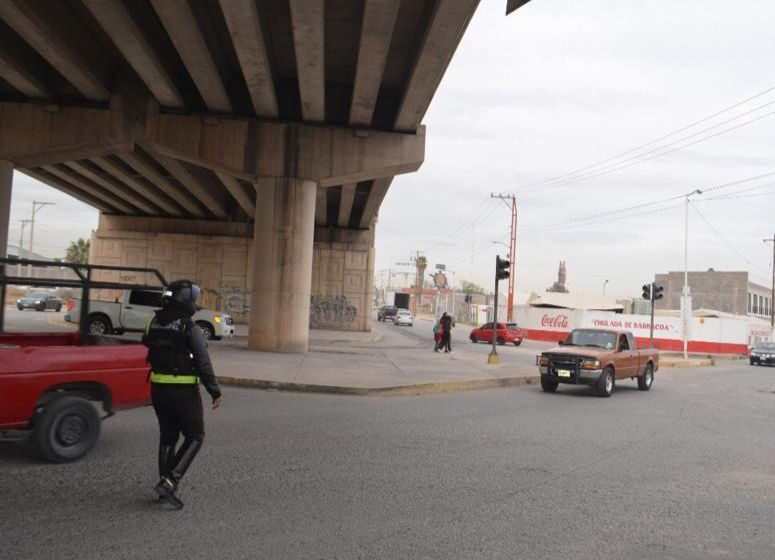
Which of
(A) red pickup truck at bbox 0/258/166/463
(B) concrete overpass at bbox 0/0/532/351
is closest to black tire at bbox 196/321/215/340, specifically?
(B) concrete overpass at bbox 0/0/532/351

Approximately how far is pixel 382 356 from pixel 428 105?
8.46 metres

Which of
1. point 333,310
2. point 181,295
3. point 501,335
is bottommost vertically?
point 501,335

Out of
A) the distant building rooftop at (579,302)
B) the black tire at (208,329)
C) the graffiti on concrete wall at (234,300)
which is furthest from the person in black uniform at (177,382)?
the distant building rooftop at (579,302)

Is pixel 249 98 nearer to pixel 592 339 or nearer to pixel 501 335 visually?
pixel 592 339

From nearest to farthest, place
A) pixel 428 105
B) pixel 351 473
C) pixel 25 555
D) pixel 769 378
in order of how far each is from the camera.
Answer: pixel 25 555, pixel 351 473, pixel 428 105, pixel 769 378

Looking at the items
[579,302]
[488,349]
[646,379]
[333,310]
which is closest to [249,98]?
[646,379]

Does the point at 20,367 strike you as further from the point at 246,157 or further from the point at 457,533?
the point at 246,157

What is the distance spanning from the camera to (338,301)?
4191 cm

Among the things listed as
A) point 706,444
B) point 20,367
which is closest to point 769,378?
point 706,444

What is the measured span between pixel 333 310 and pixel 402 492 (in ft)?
118

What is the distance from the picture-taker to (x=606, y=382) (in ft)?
50.3

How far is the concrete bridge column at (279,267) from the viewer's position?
819 inches

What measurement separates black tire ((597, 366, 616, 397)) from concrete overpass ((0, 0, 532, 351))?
8.10 m

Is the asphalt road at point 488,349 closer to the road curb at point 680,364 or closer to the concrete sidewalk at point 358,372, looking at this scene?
the concrete sidewalk at point 358,372
